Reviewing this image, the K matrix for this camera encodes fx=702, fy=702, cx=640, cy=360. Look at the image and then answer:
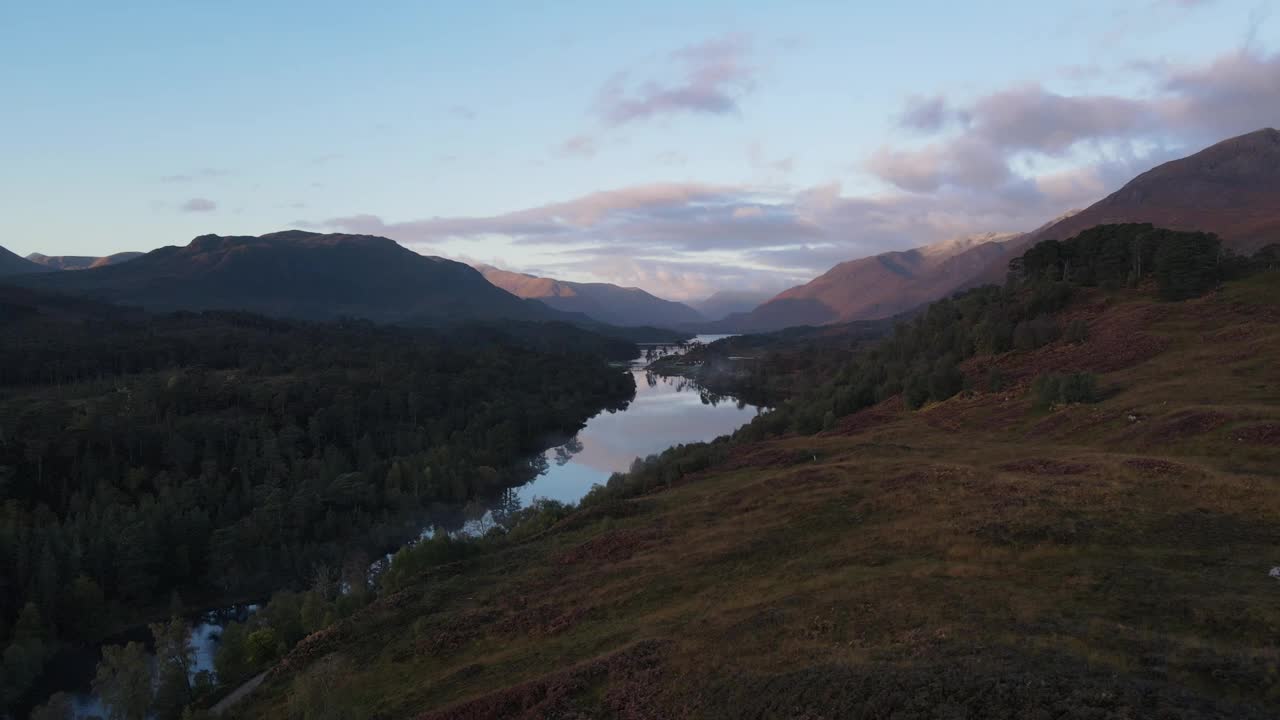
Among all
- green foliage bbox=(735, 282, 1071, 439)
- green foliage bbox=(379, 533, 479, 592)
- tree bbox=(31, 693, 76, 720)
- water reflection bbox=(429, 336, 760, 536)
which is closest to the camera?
tree bbox=(31, 693, 76, 720)

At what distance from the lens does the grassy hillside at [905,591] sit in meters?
15.6

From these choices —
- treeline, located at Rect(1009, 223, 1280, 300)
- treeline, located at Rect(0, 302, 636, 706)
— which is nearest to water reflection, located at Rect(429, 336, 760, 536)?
treeline, located at Rect(0, 302, 636, 706)

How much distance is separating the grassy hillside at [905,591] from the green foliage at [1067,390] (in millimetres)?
1438

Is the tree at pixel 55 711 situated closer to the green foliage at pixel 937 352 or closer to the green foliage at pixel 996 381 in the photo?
the green foliage at pixel 937 352

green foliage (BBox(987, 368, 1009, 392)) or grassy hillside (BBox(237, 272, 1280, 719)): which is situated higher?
green foliage (BBox(987, 368, 1009, 392))

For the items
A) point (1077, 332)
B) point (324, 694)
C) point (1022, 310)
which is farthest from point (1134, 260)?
point (324, 694)

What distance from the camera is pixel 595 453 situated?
5281 inches

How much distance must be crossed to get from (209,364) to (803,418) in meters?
160

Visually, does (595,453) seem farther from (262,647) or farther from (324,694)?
(324,694)

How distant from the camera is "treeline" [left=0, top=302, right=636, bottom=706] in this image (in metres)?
68.9

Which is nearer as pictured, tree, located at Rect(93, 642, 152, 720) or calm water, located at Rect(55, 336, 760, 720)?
tree, located at Rect(93, 642, 152, 720)

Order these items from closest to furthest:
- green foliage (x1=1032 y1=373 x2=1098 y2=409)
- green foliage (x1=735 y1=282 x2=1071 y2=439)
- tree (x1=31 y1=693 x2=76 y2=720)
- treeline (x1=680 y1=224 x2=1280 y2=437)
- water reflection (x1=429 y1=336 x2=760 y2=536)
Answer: tree (x1=31 y1=693 x2=76 y2=720), green foliage (x1=1032 y1=373 x2=1098 y2=409), green foliage (x1=735 y1=282 x2=1071 y2=439), treeline (x1=680 y1=224 x2=1280 y2=437), water reflection (x1=429 y1=336 x2=760 y2=536)

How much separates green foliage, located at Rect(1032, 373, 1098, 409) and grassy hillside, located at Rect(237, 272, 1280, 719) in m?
1.44

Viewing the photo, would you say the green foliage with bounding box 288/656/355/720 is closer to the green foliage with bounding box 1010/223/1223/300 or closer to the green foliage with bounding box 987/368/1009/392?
the green foliage with bounding box 987/368/1009/392
